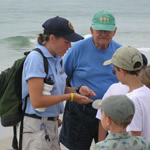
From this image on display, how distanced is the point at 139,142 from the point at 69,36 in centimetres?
119

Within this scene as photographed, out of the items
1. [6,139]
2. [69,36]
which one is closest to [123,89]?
[69,36]

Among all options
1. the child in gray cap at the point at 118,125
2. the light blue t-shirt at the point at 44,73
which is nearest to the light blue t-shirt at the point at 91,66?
the light blue t-shirt at the point at 44,73

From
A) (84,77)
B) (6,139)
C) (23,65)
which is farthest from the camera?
(6,139)

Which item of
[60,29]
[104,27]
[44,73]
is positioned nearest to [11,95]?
[44,73]

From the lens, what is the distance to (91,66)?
332 centimetres

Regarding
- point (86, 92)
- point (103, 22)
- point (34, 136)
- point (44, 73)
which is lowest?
point (34, 136)

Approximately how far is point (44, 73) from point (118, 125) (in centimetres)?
87

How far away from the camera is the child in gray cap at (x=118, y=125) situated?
76.8 inches

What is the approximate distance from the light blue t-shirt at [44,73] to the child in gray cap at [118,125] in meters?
0.78

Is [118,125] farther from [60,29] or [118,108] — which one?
[60,29]

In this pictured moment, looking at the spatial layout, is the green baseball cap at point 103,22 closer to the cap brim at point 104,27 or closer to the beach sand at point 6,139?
the cap brim at point 104,27

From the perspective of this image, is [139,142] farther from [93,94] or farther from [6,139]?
[6,139]

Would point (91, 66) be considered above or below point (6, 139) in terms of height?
above

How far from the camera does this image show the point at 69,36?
2.76 meters
